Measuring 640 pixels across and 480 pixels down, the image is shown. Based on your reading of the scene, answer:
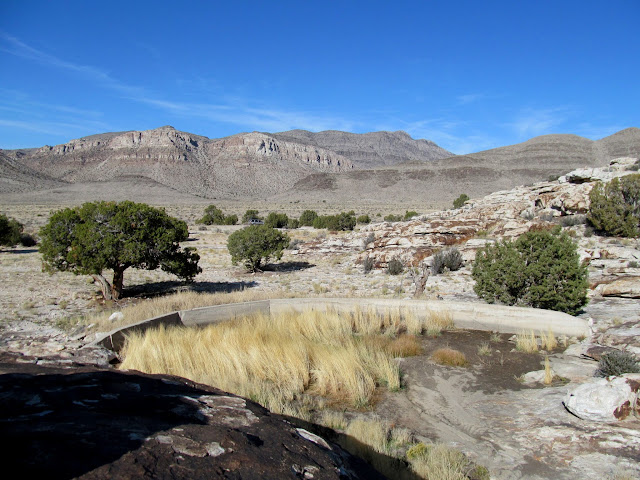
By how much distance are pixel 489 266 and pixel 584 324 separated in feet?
8.80

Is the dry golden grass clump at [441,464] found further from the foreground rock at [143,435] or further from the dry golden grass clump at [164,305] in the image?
the dry golden grass clump at [164,305]

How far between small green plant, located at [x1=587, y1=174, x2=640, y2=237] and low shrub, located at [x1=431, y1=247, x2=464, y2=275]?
688 centimetres

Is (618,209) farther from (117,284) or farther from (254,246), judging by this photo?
(117,284)

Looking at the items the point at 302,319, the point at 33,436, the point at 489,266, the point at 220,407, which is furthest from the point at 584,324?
the point at 33,436

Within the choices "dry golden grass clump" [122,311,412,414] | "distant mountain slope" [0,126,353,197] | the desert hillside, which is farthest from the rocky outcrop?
"distant mountain slope" [0,126,353,197]

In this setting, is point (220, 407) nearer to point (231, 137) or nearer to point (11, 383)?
point (11, 383)

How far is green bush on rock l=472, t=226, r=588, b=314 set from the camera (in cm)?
970

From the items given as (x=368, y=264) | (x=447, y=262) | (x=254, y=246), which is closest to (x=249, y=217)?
(x=254, y=246)

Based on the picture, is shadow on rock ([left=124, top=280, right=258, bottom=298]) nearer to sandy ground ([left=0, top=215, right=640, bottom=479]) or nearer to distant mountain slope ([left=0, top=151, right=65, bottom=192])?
sandy ground ([left=0, top=215, right=640, bottom=479])

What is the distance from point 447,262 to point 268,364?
1197cm

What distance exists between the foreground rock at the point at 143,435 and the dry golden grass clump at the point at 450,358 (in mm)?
4081

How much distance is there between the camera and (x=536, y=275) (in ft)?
32.9

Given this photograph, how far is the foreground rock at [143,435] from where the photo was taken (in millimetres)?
2391

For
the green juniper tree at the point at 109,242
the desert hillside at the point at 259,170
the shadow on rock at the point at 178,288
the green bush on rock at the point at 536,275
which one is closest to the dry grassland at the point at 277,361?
the green bush on rock at the point at 536,275
